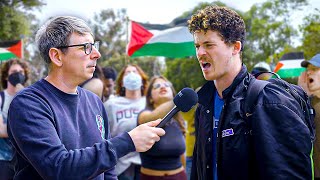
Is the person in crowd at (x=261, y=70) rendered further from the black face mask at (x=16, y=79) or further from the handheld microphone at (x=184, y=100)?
the black face mask at (x=16, y=79)

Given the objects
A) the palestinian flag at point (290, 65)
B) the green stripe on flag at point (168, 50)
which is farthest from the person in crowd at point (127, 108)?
the palestinian flag at point (290, 65)

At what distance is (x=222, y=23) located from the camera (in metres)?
2.70

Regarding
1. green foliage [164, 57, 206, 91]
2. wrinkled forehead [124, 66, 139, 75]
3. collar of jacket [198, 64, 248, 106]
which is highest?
collar of jacket [198, 64, 248, 106]

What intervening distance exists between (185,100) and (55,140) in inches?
32.4

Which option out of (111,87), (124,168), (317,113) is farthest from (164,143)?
(111,87)

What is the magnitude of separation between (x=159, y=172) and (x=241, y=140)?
2.74m

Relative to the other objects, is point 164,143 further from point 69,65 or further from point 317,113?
point 69,65

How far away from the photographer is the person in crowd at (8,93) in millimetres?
4648

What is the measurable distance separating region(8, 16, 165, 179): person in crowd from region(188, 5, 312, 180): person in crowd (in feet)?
1.42

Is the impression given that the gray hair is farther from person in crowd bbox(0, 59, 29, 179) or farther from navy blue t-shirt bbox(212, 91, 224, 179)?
person in crowd bbox(0, 59, 29, 179)

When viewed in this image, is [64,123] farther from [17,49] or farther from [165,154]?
[17,49]

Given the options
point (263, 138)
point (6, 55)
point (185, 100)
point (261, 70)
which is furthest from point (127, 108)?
point (6, 55)

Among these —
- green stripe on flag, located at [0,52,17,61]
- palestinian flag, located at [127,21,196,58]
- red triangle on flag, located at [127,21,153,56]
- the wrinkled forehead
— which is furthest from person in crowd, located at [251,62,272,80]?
green stripe on flag, located at [0,52,17,61]

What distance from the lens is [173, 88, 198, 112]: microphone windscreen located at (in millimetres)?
2643
